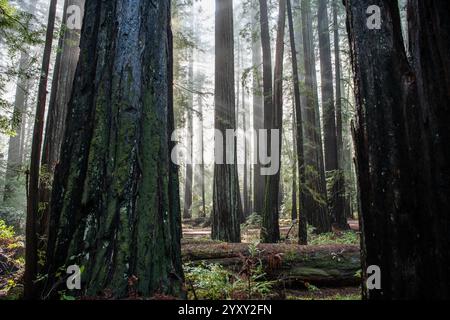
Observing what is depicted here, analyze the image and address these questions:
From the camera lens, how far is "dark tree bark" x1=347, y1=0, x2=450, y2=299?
7.94 ft

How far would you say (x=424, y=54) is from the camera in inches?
104

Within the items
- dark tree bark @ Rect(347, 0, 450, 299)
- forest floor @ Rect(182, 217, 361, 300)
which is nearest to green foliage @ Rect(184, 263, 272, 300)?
forest floor @ Rect(182, 217, 361, 300)

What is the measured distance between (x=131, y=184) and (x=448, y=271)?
9.36 feet

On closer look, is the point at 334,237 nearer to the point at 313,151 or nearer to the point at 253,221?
the point at 313,151

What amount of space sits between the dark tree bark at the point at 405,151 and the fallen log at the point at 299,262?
8.86ft

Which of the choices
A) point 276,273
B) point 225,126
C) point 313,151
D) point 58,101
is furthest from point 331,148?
point 58,101

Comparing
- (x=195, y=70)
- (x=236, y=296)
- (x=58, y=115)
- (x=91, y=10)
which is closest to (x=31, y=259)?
(x=236, y=296)

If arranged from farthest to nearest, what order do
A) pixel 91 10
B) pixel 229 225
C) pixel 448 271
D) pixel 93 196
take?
pixel 229 225 → pixel 91 10 → pixel 93 196 → pixel 448 271

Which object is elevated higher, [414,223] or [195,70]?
[195,70]

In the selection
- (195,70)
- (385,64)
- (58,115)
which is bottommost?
(385,64)

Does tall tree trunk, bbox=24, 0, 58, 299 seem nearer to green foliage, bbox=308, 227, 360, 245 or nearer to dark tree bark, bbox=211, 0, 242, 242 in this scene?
dark tree bark, bbox=211, 0, 242, 242

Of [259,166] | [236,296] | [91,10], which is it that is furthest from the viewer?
[259,166]

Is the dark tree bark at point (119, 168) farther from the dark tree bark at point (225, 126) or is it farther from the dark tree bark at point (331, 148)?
the dark tree bark at point (331, 148)

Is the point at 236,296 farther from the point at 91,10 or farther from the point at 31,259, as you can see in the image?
the point at 91,10
